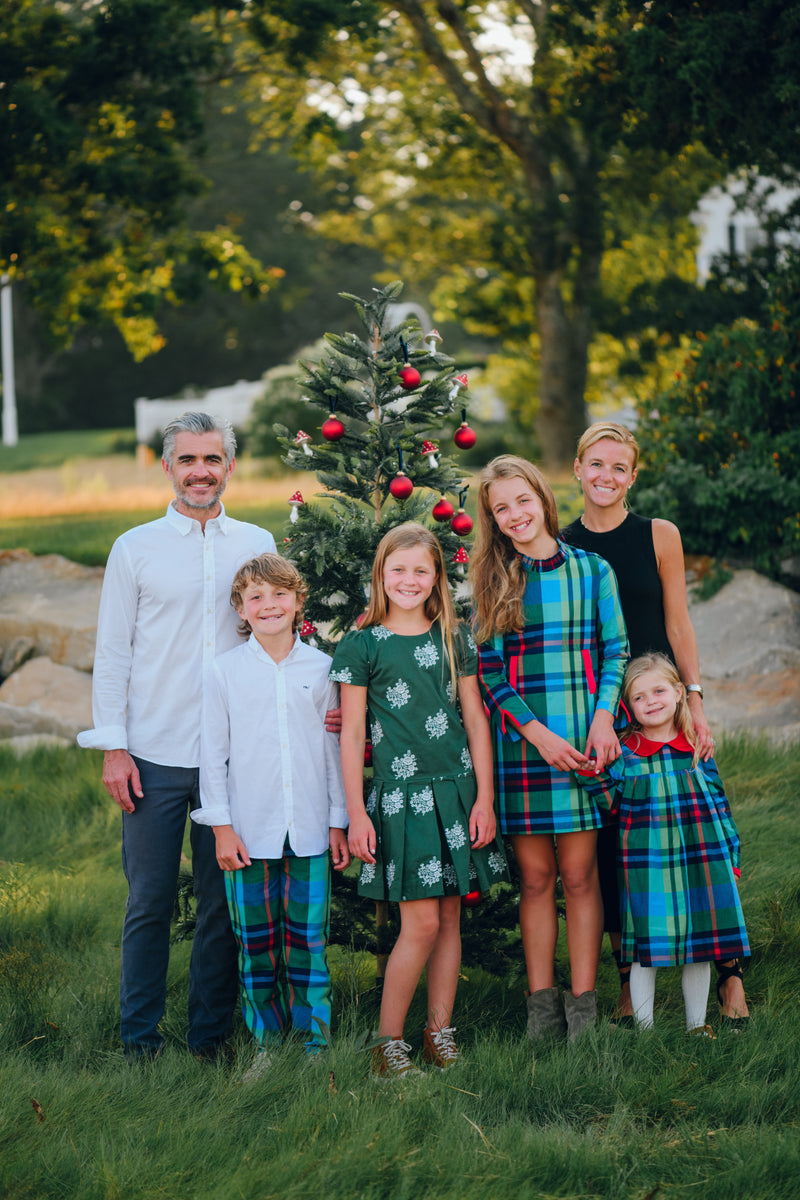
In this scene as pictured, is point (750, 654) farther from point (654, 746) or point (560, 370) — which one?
point (560, 370)

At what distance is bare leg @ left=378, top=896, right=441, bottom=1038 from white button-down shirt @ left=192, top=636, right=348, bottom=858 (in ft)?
1.17

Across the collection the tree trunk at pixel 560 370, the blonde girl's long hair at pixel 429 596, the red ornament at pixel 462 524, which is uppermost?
the tree trunk at pixel 560 370

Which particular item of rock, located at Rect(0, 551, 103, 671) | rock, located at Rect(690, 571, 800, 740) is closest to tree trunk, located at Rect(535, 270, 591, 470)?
rock, located at Rect(690, 571, 800, 740)

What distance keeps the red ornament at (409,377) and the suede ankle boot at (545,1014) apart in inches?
80.6

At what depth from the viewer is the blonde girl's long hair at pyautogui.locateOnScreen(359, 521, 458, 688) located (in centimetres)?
354

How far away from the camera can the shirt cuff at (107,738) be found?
3.44 m

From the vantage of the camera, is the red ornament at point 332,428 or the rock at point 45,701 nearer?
the red ornament at point 332,428

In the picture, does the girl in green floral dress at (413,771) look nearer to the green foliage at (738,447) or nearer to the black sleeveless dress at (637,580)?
the black sleeveless dress at (637,580)

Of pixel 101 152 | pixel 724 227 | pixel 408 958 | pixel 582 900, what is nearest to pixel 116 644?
pixel 408 958

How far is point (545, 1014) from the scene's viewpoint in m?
3.62

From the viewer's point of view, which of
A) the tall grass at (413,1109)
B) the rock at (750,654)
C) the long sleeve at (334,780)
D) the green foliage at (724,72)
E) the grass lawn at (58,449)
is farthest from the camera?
the grass lawn at (58,449)

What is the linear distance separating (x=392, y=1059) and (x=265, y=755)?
99 cm

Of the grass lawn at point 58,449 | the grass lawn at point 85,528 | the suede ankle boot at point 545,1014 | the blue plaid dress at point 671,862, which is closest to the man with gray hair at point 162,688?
the suede ankle boot at point 545,1014

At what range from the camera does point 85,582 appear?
976 cm
